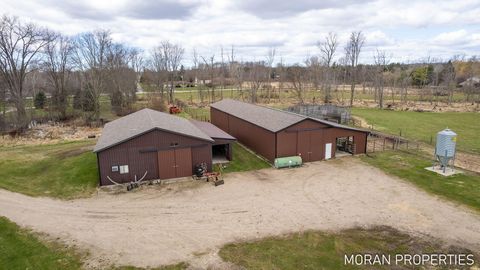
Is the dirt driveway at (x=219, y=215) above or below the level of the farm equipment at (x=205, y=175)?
below

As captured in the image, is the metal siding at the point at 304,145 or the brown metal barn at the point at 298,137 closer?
the brown metal barn at the point at 298,137

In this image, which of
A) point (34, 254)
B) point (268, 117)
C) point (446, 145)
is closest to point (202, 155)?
point (268, 117)

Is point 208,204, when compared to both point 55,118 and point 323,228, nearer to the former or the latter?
point 323,228

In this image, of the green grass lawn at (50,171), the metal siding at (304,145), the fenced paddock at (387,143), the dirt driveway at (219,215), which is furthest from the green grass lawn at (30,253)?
the fenced paddock at (387,143)

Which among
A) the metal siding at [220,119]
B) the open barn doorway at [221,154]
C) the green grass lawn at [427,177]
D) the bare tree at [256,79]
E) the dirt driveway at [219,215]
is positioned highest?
the bare tree at [256,79]

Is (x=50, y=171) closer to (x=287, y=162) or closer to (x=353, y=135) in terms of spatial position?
(x=287, y=162)

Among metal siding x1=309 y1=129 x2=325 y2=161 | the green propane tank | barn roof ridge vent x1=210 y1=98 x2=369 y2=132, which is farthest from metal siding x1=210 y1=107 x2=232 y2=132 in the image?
the green propane tank

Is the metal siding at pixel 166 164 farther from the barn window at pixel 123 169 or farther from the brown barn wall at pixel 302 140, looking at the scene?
the brown barn wall at pixel 302 140

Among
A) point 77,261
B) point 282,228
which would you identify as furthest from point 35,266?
point 282,228
